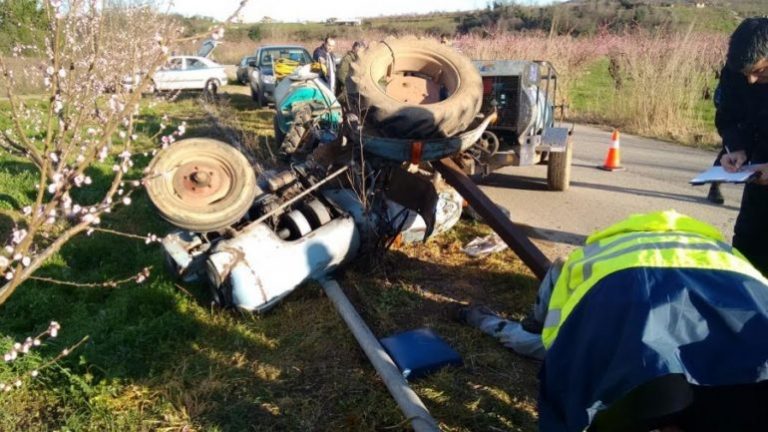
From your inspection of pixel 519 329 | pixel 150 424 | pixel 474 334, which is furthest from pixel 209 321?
pixel 519 329

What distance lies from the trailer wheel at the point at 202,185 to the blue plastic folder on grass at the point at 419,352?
1.27m

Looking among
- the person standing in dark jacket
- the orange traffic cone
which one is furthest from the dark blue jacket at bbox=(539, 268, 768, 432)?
the orange traffic cone

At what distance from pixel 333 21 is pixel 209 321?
48.6 m

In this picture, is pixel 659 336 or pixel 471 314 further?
pixel 471 314

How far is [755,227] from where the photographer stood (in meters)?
3.18

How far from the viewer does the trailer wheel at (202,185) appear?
138 inches

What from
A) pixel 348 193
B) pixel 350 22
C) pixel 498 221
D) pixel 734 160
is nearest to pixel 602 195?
pixel 498 221

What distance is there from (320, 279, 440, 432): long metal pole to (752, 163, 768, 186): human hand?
78.8 inches

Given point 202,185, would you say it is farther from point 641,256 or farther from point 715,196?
point 715,196

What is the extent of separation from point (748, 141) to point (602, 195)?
12.9 feet

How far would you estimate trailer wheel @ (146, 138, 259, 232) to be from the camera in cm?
350

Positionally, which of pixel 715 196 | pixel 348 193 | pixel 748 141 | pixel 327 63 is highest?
pixel 327 63

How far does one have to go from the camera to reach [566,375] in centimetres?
153

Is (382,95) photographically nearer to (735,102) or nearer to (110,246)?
(735,102)
